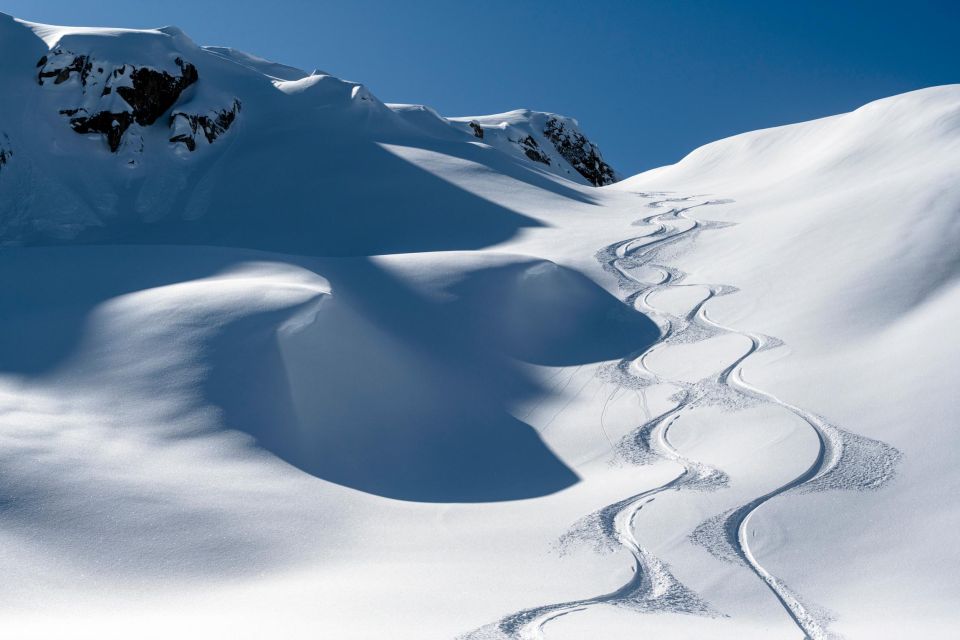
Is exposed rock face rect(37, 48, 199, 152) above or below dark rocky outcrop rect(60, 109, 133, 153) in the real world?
above

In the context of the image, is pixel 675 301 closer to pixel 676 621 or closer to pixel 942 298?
pixel 942 298

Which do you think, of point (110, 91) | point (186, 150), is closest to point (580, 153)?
point (186, 150)

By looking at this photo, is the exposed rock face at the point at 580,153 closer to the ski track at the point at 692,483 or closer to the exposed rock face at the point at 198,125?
the exposed rock face at the point at 198,125

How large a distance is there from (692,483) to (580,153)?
185ft

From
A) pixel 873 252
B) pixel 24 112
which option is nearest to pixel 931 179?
pixel 873 252

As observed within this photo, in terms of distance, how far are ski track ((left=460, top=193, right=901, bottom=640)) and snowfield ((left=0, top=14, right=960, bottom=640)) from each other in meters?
0.04

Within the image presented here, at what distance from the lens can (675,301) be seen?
13578 mm

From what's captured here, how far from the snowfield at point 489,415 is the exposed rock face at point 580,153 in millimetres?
40438

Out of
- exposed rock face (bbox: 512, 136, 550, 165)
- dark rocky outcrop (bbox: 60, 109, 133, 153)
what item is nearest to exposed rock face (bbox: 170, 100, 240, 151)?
dark rocky outcrop (bbox: 60, 109, 133, 153)

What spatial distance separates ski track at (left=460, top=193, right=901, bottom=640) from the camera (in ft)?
18.5

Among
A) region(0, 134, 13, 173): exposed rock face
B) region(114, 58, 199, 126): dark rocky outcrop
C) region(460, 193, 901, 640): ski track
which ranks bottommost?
region(0, 134, 13, 173): exposed rock face

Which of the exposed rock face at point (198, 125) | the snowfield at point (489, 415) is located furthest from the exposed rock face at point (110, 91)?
the snowfield at point (489, 415)

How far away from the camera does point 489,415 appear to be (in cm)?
1022

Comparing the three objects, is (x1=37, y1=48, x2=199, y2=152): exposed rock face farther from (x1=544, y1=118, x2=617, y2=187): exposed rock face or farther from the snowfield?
(x1=544, y1=118, x2=617, y2=187): exposed rock face
